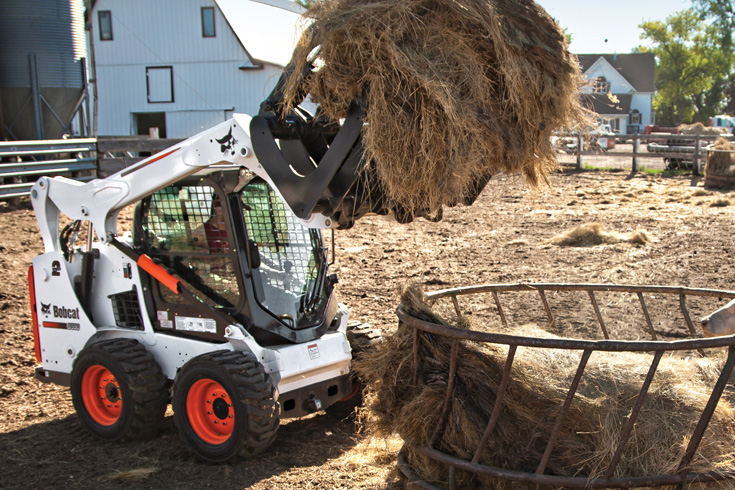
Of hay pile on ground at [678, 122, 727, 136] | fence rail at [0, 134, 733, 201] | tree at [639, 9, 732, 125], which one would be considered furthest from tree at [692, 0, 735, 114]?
fence rail at [0, 134, 733, 201]

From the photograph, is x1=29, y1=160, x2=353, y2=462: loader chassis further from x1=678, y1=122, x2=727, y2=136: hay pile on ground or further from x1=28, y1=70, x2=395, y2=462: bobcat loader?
x1=678, y1=122, x2=727, y2=136: hay pile on ground

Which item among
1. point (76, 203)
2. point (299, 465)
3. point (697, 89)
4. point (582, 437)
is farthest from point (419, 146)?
point (697, 89)

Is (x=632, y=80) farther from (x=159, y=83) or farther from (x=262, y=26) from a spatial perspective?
(x=159, y=83)

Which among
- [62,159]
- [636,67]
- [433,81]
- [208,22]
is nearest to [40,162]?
[62,159]

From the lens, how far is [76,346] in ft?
20.7

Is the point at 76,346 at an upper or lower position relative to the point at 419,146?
lower

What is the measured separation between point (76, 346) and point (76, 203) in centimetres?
120

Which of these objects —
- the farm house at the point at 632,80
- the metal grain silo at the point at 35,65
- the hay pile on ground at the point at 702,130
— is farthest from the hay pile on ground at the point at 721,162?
the farm house at the point at 632,80

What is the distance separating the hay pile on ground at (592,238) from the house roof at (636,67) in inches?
2405

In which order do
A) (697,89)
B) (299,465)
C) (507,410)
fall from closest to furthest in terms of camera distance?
(507,410), (299,465), (697,89)

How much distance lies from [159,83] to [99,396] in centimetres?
3056

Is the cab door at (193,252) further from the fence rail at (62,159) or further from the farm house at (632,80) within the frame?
the farm house at (632,80)

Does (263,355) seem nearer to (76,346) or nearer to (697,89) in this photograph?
(76,346)

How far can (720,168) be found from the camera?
784 inches
